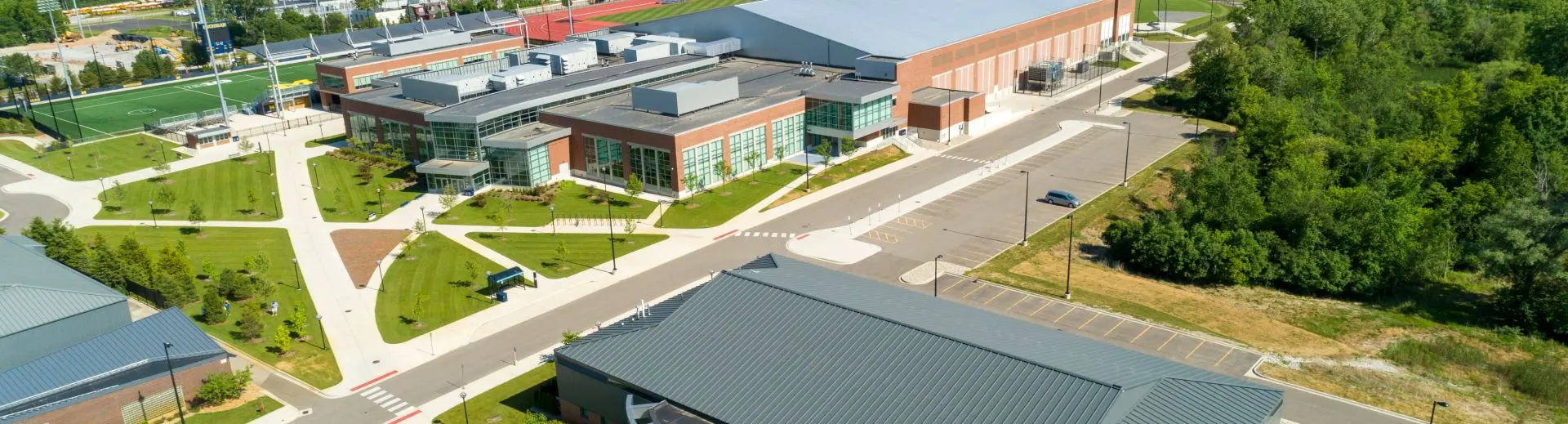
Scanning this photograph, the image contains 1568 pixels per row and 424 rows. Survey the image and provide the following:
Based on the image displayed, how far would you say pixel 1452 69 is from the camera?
377 feet

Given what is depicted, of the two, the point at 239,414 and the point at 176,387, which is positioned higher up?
the point at 176,387

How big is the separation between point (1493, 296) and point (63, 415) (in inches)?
2706

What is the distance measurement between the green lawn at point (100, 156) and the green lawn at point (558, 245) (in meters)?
38.0

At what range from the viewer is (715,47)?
9788 centimetres

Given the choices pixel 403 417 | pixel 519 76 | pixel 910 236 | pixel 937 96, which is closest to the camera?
pixel 403 417

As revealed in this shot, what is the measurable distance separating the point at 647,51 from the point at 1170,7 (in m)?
107

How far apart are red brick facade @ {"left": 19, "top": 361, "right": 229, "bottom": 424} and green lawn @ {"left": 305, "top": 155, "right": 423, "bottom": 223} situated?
2463 centimetres

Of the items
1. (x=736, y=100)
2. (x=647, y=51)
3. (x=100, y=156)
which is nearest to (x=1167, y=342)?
(x=736, y=100)

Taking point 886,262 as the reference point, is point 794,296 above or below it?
above

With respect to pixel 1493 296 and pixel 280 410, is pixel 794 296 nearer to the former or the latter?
pixel 280 410

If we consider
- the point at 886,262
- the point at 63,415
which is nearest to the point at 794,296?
the point at 886,262

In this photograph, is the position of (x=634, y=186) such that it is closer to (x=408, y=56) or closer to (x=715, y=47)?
(x=715, y=47)

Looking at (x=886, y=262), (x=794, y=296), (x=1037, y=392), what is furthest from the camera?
(x=886, y=262)

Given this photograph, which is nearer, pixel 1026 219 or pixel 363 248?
pixel 363 248
